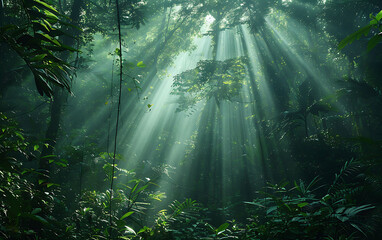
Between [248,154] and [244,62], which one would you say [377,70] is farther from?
[248,154]

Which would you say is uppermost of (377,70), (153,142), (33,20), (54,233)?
(33,20)

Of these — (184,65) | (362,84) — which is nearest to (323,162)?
(362,84)

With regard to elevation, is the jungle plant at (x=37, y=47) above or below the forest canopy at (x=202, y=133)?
above

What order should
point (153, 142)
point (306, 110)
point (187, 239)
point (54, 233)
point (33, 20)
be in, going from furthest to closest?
1. point (153, 142)
2. point (306, 110)
3. point (187, 239)
4. point (54, 233)
5. point (33, 20)

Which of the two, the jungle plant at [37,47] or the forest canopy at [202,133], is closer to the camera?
the jungle plant at [37,47]

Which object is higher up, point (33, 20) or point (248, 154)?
point (33, 20)

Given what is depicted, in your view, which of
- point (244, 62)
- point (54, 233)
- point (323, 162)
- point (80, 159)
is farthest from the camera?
point (244, 62)

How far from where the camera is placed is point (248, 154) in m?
11.3

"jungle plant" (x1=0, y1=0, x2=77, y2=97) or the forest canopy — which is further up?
"jungle plant" (x1=0, y1=0, x2=77, y2=97)

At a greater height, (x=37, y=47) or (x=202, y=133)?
(x=37, y=47)

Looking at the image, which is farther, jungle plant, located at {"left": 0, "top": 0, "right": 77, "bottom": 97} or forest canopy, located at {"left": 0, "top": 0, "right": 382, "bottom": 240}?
forest canopy, located at {"left": 0, "top": 0, "right": 382, "bottom": 240}

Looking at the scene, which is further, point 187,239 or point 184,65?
point 184,65

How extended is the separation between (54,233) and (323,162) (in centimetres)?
787

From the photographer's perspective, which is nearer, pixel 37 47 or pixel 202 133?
pixel 37 47
